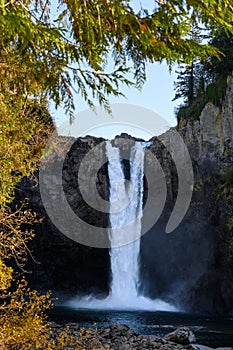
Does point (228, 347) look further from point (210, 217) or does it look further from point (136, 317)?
point (210, 217)

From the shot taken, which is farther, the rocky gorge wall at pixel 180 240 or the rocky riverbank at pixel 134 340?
the rocky gorge wall at pixel 180 240

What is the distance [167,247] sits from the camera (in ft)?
100.0

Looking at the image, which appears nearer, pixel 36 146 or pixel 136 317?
pixel 36 146

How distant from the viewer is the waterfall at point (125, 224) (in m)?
30.9

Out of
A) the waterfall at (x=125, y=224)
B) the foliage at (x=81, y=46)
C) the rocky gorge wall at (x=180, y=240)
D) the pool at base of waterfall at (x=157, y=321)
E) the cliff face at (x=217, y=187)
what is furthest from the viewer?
the waterfall at (x=125, y=224)

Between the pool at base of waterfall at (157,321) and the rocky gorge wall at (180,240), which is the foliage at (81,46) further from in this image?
the rocky gorge wall at (180,240)

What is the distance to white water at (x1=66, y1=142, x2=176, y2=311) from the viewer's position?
30.2 meters

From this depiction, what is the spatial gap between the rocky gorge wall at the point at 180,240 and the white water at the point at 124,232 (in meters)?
0.67

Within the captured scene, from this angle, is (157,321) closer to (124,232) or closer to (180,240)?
(180,240)

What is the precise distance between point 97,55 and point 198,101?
87.3 feet

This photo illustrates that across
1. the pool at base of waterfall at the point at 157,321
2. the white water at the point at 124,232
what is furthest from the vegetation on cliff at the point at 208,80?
the pool at base of waterfall at the point at 157,321

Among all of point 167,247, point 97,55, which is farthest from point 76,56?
point 167,247

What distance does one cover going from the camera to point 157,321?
2120cm

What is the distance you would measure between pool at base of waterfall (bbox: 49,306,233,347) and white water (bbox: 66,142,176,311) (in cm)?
388
